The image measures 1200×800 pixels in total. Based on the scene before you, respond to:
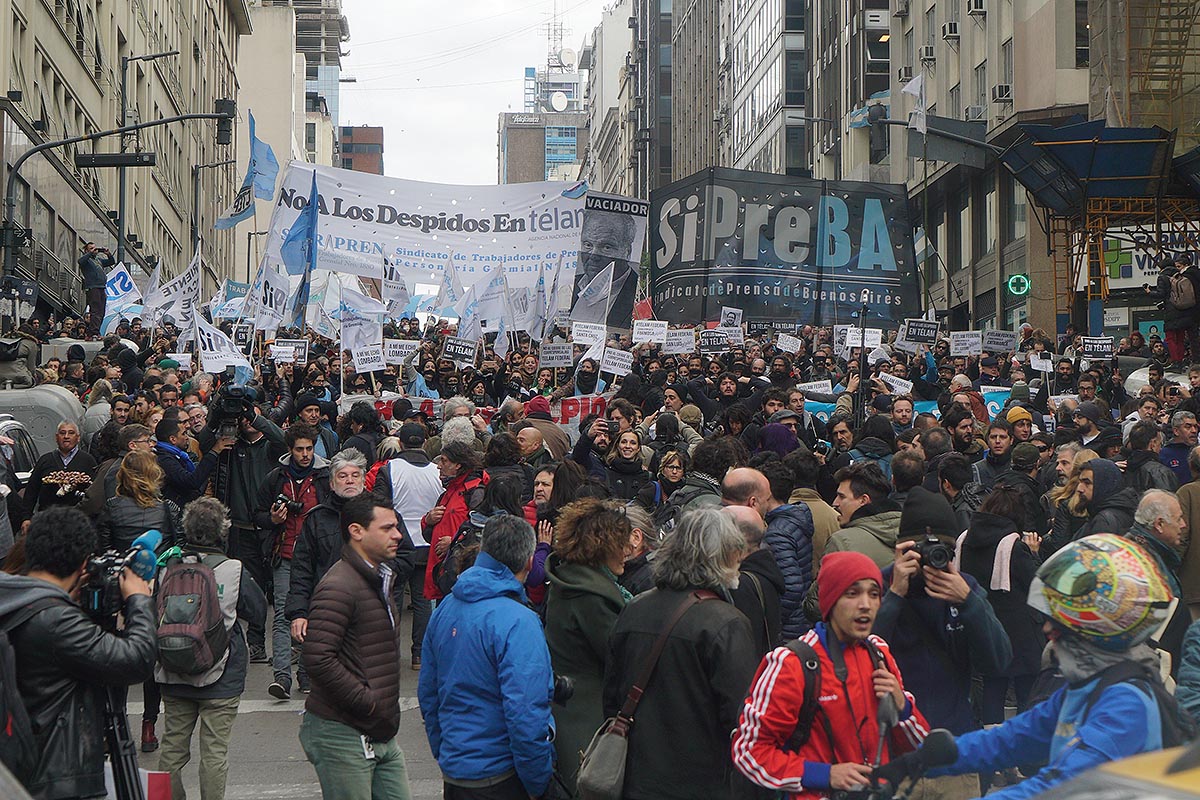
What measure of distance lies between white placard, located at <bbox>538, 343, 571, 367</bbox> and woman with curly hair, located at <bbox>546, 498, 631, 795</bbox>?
12585 mm

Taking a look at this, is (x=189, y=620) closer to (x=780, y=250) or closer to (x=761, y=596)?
(x=761, y=596)

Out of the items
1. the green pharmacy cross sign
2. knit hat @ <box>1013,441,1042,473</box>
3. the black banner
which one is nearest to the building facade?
the black banner

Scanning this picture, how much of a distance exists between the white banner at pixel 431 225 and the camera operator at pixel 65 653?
50.5ft

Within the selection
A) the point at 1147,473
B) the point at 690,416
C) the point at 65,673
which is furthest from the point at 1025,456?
the point at 65,673

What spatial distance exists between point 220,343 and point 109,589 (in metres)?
14.4

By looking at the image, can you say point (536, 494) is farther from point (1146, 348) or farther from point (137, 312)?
point (137, 312)

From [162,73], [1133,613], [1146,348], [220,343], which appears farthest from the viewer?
[162,73]

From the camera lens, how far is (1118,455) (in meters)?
10.4

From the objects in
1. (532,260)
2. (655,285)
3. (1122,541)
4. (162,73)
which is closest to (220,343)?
(532,260)

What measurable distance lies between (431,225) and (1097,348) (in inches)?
353

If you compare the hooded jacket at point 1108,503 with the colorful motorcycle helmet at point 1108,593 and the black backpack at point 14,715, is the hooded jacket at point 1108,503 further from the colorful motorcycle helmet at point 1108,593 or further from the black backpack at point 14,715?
the black backpack at point 14,715

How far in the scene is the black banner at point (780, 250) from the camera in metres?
20.8

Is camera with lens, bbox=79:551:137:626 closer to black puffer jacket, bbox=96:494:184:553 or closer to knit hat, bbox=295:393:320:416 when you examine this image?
black puffer jacket, bbox=96:494:184:553

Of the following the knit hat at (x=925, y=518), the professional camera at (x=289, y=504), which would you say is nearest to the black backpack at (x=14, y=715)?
the knit hat at (x=925, y=518)
